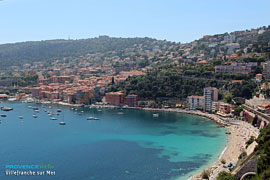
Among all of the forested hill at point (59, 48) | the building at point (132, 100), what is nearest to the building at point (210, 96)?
the building at point (132, 100)

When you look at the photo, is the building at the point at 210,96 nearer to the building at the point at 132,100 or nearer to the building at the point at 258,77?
the building at the point at 258,77

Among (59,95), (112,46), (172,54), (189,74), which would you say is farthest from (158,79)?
(112,46)

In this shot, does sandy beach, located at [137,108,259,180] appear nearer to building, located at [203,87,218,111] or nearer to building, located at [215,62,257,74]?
building, located at [203,87,218,111]

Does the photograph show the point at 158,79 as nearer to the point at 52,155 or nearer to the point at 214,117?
the point at 214,117

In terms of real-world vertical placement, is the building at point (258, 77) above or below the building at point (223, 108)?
above

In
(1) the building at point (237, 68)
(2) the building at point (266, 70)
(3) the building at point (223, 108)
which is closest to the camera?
(3) the building at point (223, 108)

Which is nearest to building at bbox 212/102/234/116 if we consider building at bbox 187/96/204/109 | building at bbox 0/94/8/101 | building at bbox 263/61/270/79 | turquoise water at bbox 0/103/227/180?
building at bbox 187/96/204/109
